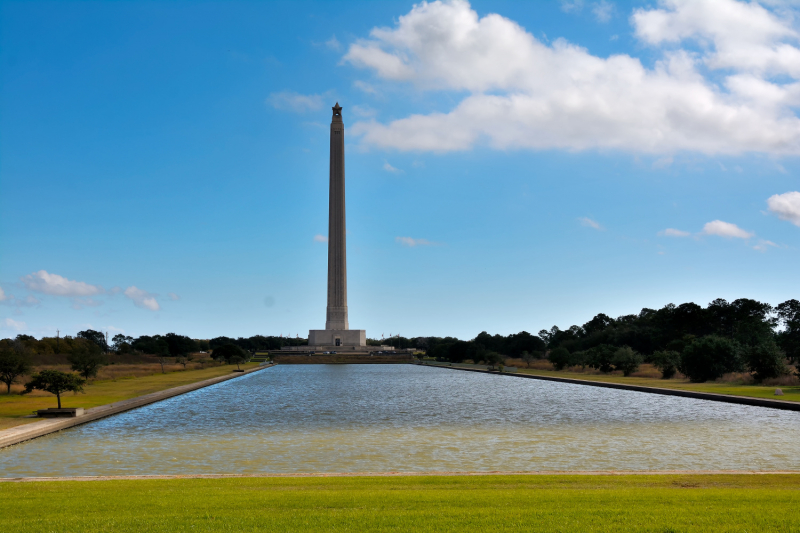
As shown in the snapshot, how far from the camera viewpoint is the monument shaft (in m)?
91.8

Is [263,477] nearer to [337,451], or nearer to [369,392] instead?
[337,451]

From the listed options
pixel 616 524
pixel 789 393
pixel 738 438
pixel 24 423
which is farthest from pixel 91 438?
pixel 789 393

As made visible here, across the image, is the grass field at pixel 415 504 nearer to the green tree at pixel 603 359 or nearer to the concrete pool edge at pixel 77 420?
the concrete pool edge at pixel 77 420

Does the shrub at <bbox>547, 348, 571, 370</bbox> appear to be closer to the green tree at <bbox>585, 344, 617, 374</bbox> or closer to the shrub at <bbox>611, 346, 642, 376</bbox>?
the green tree at <bbox>585, 344, 617, 374</bbox>

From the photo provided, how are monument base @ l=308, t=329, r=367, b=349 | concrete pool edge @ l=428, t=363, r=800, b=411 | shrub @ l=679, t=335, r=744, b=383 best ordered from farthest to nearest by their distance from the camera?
1. monument base @ l=308, t=329, r=367, b=349
2. shrub @ l=679, t=335, r=744, b=383
3. concrete pool edge @ l=428, t=363, r=800, b=411

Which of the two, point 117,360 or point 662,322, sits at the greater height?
point 662,322

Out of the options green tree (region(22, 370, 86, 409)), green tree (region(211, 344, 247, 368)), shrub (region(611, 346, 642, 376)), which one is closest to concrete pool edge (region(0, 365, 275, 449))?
green tree (region(22, 370, 86, 409))

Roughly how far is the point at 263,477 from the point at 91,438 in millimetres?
8397

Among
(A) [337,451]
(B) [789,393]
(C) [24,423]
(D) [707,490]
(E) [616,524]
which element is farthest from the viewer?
(B) [789,393]

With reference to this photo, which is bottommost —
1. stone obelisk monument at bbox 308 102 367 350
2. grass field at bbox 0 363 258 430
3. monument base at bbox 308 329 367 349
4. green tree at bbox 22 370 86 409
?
grass field at bbox 0 363 258 430

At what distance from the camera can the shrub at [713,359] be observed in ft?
107

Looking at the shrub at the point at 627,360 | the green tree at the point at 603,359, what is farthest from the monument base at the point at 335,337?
the shrub at the point at 627,360

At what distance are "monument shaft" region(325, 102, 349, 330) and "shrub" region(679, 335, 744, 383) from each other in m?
63.7

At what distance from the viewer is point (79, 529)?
6.61 metres
